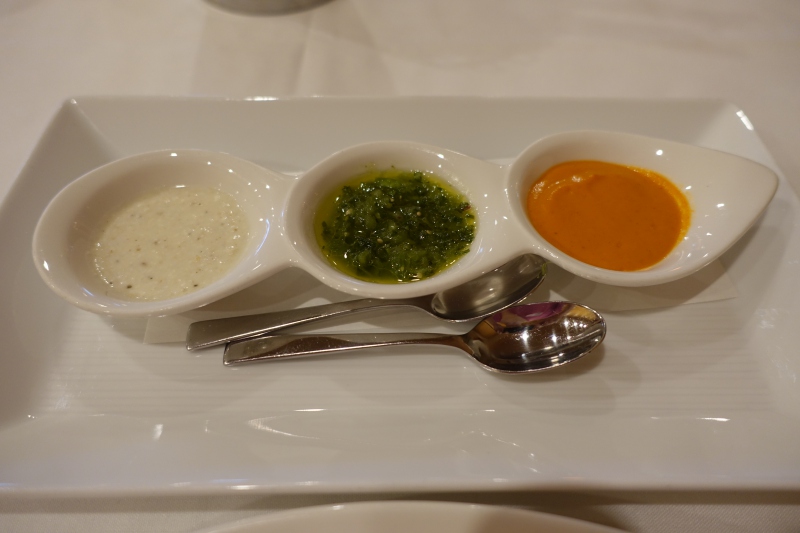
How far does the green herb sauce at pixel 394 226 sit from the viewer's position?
5.09 feet

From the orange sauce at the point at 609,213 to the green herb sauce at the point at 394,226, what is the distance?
0.30 m

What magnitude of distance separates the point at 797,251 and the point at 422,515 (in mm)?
1542

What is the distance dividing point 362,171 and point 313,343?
700 millimetres

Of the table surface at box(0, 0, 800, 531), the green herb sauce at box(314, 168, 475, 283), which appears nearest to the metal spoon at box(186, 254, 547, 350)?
the green herb sauce at box(314, 168, 475, 283)

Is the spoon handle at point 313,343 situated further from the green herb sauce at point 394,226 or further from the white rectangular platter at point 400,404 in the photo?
the green herb sauce at point 394,226

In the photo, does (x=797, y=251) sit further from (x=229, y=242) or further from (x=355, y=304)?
(x=229, y=242)

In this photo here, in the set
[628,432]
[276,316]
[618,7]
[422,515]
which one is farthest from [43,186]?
[618,7]

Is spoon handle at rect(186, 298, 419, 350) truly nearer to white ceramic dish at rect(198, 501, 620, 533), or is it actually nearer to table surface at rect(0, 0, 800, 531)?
white ceramic dish at rect(198, 501, 620, 533)

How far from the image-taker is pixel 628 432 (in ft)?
4.28

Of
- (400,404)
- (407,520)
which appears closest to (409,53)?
(400,404)

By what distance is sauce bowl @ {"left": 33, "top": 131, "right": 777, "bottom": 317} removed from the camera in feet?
4.58

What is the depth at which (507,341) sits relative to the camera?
1453mm

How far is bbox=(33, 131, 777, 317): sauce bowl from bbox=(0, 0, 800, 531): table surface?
1.69ft

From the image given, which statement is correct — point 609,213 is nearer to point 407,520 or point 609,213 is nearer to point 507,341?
point 507,341
